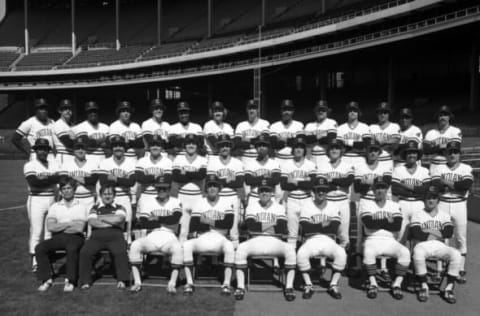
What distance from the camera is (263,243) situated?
6.66 metres

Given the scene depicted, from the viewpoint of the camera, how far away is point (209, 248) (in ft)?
22.0

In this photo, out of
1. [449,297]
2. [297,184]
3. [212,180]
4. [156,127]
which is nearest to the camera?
[449,297]

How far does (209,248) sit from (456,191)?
158 inches

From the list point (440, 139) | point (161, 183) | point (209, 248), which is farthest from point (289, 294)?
point (440, 139)

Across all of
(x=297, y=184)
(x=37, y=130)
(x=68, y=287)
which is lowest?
(x=68, y=287)

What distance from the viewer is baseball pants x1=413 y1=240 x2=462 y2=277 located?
648 centimetres

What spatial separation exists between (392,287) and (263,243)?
1944mm

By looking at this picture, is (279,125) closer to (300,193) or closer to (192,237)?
(300,193)

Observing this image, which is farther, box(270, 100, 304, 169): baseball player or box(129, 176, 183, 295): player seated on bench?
box(270, 100, 304, 169): baseball player

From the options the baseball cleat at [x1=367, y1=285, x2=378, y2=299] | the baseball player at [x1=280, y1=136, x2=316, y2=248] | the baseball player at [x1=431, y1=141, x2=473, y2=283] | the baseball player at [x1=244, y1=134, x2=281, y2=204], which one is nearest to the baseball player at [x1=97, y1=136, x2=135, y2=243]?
the baseball player at [x1=244, y1=134, x2=281, y2=204]

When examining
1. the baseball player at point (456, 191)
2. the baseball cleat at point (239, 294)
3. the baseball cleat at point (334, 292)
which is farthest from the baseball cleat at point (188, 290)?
the baseball player at point (456, 191)

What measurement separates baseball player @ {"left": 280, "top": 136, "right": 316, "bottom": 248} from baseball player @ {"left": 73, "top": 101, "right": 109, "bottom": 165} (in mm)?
3287

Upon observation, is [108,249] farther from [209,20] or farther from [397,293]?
Result: [209,20]

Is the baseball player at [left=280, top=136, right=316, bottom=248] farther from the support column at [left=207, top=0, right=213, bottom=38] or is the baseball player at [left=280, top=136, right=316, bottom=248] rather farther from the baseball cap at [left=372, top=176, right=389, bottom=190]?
the support column at [left=207, top=0, right=213, bottom=38]
